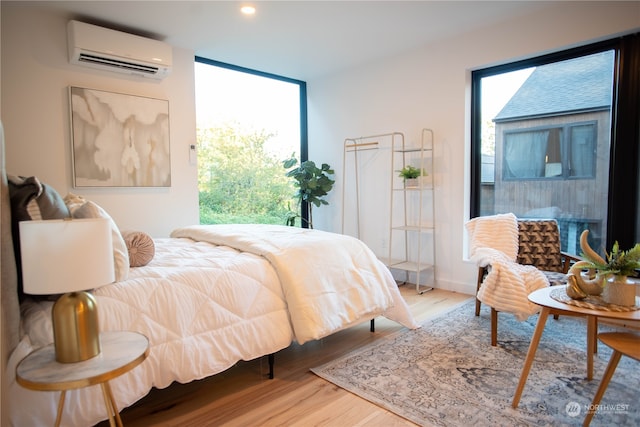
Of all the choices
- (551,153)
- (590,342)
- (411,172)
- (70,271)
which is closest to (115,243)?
(70,271)

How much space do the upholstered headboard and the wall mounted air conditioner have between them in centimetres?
224

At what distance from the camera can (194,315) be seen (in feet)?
6.14

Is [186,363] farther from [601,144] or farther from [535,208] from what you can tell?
[601,144]

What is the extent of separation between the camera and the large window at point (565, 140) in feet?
9.95

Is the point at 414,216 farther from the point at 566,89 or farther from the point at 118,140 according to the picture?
the point at 118,140

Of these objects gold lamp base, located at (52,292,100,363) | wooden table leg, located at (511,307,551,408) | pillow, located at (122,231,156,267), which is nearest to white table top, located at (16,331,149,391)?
gold lamp base, located at (52,292,100,363)

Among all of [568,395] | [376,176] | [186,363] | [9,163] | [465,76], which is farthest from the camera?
[376,176]

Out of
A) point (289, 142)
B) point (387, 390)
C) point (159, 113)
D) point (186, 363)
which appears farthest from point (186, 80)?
point (387, 390)

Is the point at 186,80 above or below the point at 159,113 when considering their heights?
above

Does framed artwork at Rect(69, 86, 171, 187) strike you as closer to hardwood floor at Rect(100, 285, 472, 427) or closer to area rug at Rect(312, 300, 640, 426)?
hardwood floor at Rect(100, 285, 472, 427)

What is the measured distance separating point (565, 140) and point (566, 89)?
436 mm

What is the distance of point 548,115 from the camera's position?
3455mm

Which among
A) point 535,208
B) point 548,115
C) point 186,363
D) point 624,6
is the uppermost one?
point 624,6

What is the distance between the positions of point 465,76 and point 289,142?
93.6 inches
